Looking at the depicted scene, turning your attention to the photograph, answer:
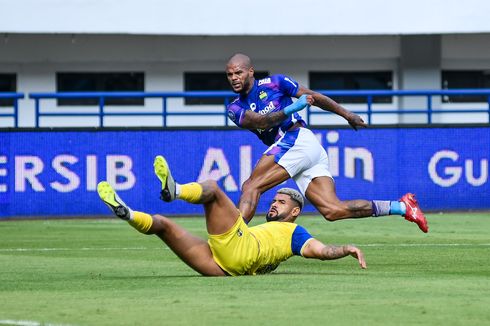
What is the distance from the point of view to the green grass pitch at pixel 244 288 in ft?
31.0

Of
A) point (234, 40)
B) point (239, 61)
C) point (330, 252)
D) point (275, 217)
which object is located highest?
point (234, 40)

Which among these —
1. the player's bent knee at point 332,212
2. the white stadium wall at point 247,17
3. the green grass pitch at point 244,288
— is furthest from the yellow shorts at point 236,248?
the white stadium wall at point 247,17

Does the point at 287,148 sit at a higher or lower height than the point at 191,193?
higher

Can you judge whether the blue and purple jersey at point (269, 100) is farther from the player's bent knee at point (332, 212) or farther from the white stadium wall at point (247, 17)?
the white stadium wall at point (247, 17)

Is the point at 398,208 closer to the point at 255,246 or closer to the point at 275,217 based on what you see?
the point at 275,217

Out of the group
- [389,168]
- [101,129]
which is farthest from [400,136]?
[101,129]

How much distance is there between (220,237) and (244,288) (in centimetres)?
67

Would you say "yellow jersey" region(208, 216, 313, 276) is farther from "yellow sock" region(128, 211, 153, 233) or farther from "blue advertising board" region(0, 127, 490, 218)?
"blue advertising board" region(0, 127, 490, 218)

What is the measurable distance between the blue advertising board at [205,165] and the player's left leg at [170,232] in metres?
12.9

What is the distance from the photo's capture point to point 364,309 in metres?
9.79

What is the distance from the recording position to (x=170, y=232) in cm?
1158

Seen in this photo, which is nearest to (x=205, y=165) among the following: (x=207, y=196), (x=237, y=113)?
(x=237, y=113)

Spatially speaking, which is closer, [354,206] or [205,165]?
[354,206]

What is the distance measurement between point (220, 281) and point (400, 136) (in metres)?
14.1
